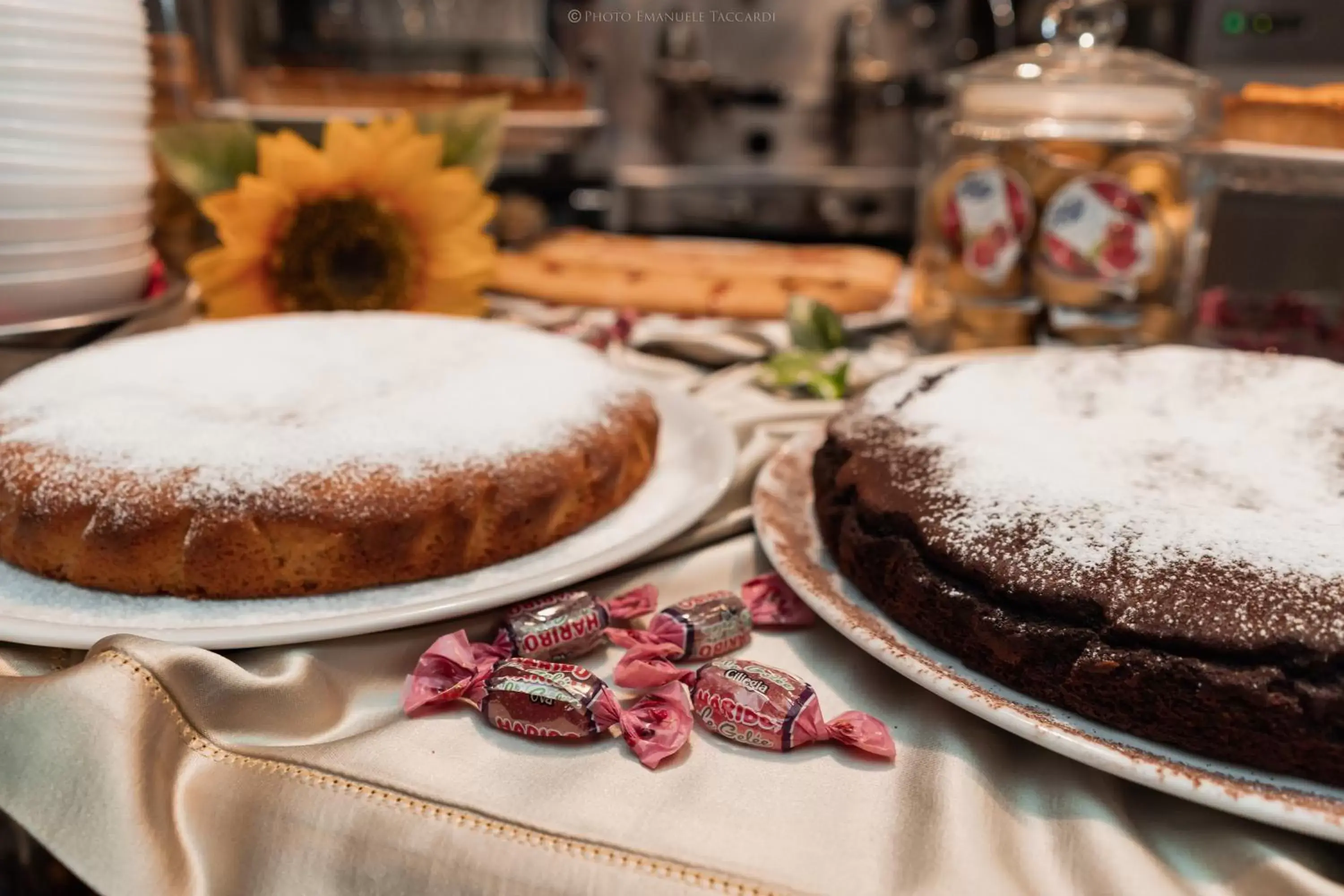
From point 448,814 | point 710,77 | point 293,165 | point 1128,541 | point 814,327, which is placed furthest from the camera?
point 710,77

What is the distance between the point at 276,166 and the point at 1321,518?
122 centimetres

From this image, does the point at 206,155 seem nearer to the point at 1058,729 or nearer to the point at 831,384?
the point at 831,384

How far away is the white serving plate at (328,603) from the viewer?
2.25 feet

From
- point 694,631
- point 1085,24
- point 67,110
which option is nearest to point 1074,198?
point 1085,24

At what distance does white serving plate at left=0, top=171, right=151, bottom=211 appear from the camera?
106cm

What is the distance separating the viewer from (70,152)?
110cm

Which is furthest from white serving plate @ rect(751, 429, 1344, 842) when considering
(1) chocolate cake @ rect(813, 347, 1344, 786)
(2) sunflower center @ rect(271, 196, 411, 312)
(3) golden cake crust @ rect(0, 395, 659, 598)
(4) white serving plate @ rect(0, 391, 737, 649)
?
(2) sunflower center @ rect(271, 196, 411, 312)

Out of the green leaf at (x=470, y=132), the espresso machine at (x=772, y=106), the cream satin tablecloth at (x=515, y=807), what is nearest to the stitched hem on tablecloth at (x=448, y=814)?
the cream satin tablecloth at (x=515, y=807)

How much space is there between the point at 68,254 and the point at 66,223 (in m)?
0.04

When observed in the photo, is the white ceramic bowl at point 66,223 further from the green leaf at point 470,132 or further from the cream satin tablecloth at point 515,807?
the cream satin tablecloth at point 515,807

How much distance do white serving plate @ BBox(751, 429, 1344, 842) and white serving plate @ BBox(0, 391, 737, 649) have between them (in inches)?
5.5

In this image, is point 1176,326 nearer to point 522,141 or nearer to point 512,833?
point 512,833

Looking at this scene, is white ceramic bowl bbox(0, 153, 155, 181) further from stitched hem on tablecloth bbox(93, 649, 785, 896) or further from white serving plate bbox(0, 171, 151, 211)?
stitched hem on tablecloth bbox(93, 649, 785, 896)

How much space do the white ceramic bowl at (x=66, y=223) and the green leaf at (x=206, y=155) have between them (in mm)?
164
